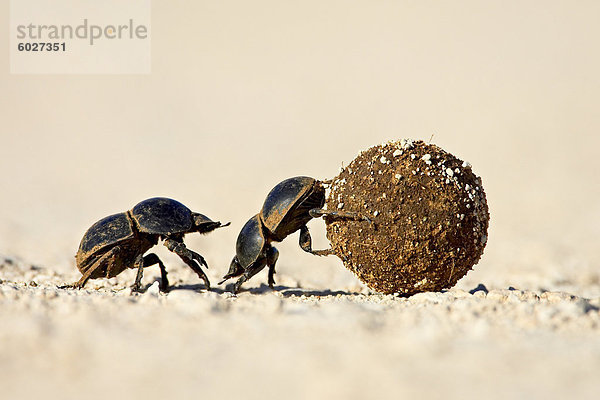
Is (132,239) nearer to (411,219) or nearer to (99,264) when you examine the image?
(99,264)

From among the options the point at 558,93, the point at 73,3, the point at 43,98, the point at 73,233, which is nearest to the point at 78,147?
the point at 43,98

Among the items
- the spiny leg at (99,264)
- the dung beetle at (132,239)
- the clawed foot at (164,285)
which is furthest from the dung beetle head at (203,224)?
the spiny leg at (99,264)

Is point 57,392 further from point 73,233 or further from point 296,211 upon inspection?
point 73,233

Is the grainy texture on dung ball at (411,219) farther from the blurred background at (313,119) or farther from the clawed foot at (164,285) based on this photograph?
the blurred background at (313,119)

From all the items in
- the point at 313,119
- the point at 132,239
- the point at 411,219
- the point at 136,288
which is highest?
the point at 313,119

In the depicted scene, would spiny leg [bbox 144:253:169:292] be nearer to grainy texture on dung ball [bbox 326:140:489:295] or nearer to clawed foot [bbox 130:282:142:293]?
clawed foot [bbox 130:282:142:293]

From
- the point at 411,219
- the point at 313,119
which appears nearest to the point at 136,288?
the point at 411,219

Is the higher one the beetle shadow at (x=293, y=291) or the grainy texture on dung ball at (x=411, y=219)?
the grainy texture on dung ball at (x=411, y=219)

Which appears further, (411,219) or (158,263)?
(158,263)
